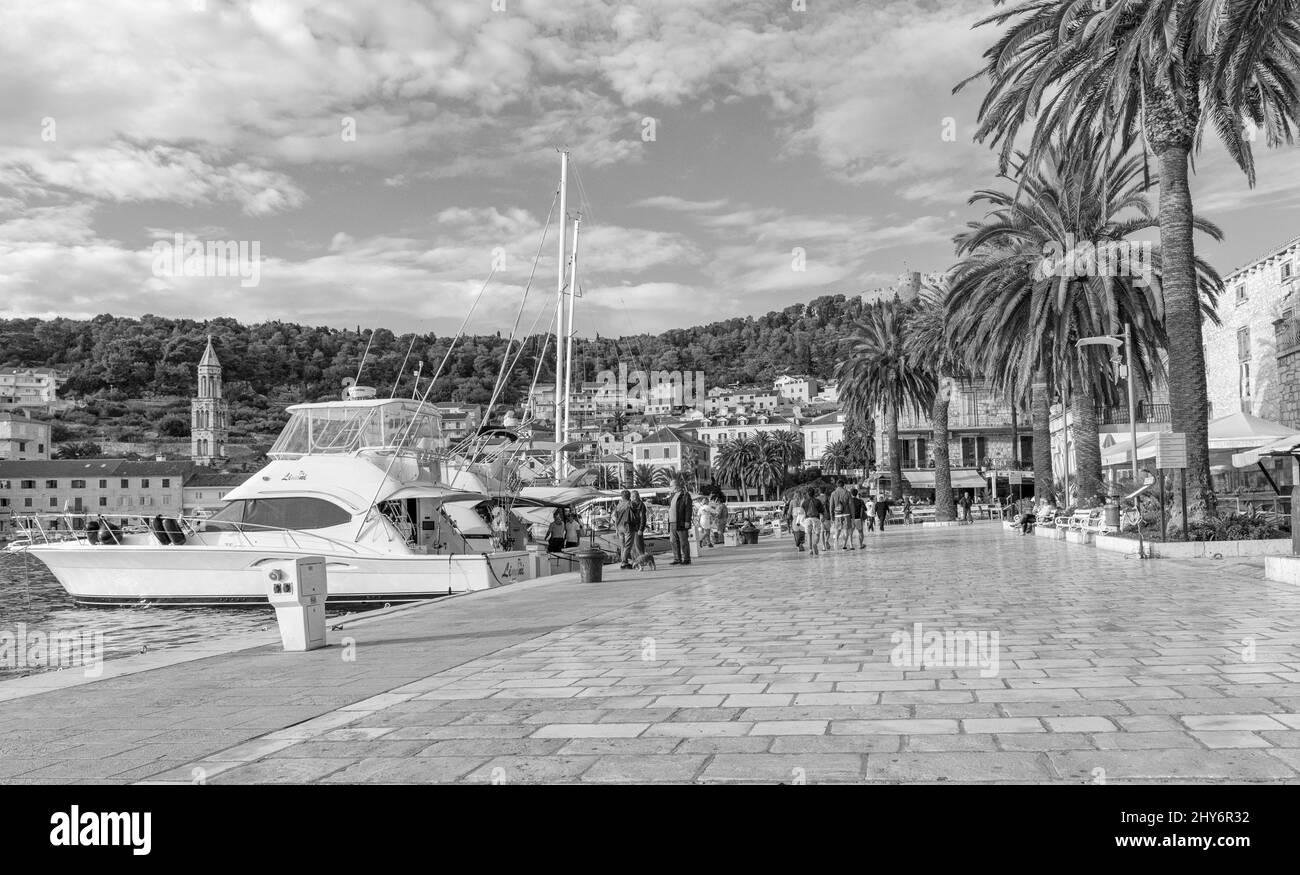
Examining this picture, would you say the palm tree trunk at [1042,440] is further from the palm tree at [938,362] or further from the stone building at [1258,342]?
the stone building at [1258,342]

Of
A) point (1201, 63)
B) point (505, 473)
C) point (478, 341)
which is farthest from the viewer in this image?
point (478, 341)

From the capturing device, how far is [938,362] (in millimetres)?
43531

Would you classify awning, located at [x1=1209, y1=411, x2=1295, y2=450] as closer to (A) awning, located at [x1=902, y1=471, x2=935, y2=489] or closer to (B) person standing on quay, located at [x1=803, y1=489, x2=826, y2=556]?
(B) person standing on quay, located at [x1=803, y1=489, x2=826, y2=556]

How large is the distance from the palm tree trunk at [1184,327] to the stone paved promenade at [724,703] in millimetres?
7195

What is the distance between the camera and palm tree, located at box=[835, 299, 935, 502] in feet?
164

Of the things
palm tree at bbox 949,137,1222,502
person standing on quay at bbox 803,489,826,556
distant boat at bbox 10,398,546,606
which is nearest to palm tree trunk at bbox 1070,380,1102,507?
palm tree at bbox 949,137,1222,502

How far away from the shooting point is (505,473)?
28984mm

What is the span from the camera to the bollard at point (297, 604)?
10.0 m

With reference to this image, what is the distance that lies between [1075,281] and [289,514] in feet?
73.6

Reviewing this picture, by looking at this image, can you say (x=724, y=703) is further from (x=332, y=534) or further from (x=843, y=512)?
(x=843, y=512)

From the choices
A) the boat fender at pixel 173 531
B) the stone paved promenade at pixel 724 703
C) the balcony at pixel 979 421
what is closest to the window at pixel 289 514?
the boat fender at pixel 173 531
